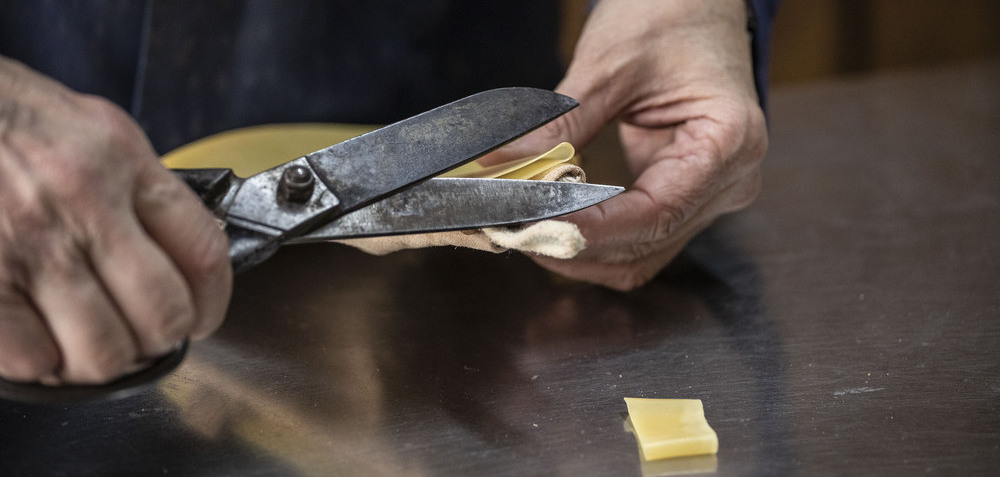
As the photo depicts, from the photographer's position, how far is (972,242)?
1304 mm

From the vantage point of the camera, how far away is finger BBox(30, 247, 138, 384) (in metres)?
0.64

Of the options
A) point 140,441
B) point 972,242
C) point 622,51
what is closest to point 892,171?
point 972,242

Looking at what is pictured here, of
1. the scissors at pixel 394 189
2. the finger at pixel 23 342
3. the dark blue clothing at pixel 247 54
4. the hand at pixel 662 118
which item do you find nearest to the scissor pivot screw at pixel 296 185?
the scissors at pixel 394 189

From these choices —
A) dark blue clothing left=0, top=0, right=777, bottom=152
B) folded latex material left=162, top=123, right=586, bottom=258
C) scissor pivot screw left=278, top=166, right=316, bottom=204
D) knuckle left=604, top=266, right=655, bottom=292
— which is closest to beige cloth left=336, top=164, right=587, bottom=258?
folded latex material left=162, top=123, right=586, bottom=258

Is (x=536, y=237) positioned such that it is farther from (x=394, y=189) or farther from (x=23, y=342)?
(x=23, y=342)

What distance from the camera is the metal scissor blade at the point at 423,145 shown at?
821mm

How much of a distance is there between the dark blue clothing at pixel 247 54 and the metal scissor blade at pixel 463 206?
753 millimetres

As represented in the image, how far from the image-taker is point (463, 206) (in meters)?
0.87

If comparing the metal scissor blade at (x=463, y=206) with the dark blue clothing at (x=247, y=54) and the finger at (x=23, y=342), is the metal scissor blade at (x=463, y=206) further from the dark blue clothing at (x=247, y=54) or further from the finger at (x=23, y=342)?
the dark blue clothing at (x=247, y=54)

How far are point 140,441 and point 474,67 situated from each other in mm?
1028

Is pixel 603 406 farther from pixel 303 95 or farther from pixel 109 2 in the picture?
pixel 109 2

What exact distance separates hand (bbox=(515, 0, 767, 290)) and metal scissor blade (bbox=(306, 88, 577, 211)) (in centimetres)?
15

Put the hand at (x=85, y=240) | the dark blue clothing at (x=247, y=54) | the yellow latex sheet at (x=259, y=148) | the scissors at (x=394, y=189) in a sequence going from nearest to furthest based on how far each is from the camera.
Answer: the hand at (x=85, y=240)
the scissors at (x=394, y=189)
the yellow latex sheet at (x=259, y=148)
the dark blue clothing at (x=247, y=54)

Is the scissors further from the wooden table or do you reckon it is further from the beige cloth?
the wooden table
